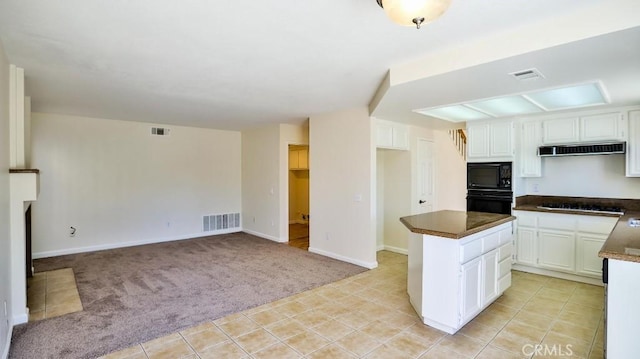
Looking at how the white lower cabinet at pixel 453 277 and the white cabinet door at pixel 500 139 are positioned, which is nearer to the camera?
the white lower cabinet at pixel 453 277

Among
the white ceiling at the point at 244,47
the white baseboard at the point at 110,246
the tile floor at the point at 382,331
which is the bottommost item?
the tile floor at the point at 382,331

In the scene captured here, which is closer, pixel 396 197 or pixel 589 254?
pixel 589 254

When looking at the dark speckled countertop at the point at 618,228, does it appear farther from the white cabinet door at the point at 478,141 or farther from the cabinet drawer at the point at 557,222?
the white cabinet door at the point at 478,141

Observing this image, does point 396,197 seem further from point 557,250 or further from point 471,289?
point 471,289

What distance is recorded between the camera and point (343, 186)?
509 centimetres

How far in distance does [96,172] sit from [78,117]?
0.99 meters

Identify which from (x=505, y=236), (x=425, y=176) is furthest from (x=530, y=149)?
(x=505, y=236)

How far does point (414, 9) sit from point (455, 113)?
123 inches

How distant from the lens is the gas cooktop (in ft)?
13.2

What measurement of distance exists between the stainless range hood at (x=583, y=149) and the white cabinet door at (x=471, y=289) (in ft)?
7.93

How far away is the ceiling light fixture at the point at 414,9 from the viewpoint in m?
1.54

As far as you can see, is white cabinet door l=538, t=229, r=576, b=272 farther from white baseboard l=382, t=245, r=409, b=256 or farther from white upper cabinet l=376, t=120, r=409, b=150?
white upper cabinet l=376, t=120, r=409, b=150

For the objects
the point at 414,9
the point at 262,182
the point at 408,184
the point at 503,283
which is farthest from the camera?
the point at 262,182

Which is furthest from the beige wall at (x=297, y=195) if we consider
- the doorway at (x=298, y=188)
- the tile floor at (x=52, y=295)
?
the tile floor at (x=52, y=295)
